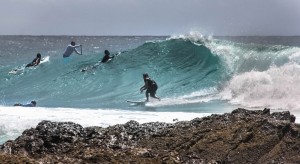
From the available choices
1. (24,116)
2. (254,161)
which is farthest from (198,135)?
(24,116)

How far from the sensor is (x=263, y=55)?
22.4 metres

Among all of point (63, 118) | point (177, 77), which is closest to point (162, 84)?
point (177, 77)

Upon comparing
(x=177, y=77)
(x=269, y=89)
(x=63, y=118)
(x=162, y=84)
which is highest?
(x=177, y=77)

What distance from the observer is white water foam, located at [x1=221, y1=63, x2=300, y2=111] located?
15045mm

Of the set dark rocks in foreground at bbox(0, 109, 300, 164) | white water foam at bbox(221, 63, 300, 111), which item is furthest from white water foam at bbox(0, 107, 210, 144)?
white water foam at bbox(221, 63, 300, 111)

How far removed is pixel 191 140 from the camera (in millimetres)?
5391

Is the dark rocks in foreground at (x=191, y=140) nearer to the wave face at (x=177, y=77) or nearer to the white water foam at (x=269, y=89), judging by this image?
the white water foam at (x=269, y=89)

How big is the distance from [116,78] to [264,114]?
18017mm

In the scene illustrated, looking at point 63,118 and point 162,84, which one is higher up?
point 162,84

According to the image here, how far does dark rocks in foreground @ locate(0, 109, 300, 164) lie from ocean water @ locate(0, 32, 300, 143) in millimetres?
3984

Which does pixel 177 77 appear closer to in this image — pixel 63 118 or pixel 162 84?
pixel 162 84

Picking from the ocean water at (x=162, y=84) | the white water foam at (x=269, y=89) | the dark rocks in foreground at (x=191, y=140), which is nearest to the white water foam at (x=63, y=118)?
the ocean water at (x=162, y=84)

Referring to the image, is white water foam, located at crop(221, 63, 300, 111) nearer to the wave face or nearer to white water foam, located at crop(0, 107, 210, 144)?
the wave face

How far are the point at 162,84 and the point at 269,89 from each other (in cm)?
629
